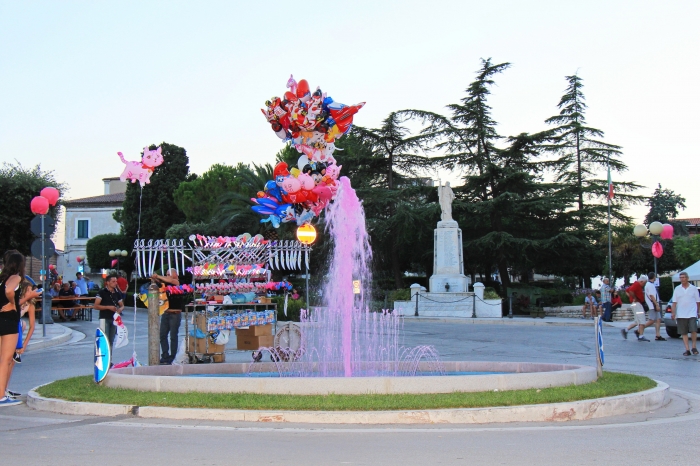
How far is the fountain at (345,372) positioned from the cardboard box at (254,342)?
77 centimetres

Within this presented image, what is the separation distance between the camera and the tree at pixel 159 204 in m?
61.5

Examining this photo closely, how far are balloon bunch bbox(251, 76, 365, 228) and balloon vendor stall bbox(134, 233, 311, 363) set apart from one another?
2.42 meters

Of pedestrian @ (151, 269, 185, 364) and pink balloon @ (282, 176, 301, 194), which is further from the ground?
pink balloon @ (282, 176, 301, 194)

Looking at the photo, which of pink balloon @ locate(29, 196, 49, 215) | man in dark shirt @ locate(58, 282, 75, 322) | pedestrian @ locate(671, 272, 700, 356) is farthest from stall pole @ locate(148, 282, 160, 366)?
man in dark shirt @ locate(58, 282, 75, 322)

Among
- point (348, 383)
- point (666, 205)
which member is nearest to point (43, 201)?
point (348, 383)

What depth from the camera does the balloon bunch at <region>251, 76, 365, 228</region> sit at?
17.0 metres

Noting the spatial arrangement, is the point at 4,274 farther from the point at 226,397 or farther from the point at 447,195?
the point at 447,195

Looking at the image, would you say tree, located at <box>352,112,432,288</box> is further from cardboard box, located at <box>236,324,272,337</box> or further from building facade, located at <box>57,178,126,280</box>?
building facade, located at <box>57,178,126,280</box>

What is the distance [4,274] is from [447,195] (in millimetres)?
28685

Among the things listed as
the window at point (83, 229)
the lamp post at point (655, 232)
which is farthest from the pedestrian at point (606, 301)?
the window at point (83, 229)

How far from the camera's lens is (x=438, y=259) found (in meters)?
35.8

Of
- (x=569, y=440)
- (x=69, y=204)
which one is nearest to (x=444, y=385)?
(x=569, y=440)

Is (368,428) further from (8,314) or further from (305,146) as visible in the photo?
(305,146)

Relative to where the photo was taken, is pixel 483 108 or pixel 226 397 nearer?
pixel 226 397
